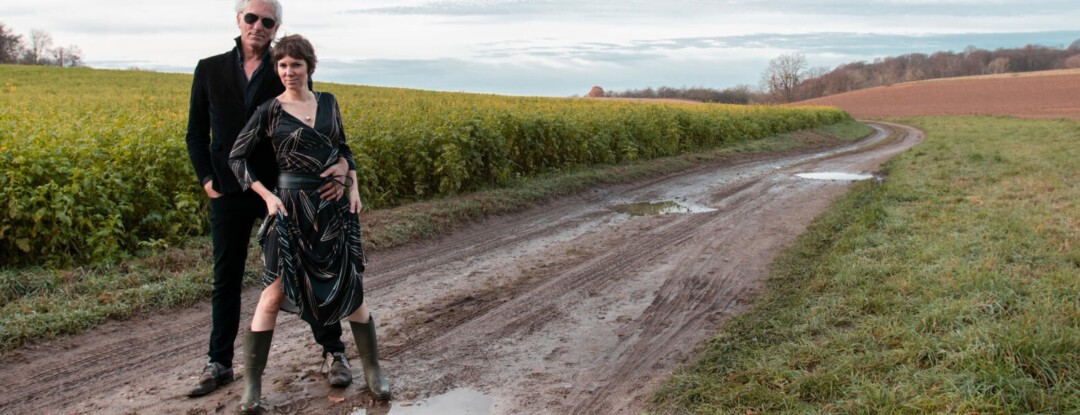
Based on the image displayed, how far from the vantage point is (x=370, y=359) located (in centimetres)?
401

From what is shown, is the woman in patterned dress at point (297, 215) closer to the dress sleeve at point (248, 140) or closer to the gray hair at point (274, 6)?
the dress sleeve at point (248, 140)

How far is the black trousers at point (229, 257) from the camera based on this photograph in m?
3.90

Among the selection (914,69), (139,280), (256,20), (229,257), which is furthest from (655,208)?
(914,69)

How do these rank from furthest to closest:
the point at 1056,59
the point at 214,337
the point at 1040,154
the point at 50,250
Result: the point at 1056,59 → the point at 1040,154 → the point at 50,250 → the point at 214,337

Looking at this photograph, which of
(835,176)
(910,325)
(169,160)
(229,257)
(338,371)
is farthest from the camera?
(835,176)

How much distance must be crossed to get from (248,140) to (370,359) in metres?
1.35

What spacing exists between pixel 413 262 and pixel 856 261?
4.29 metres

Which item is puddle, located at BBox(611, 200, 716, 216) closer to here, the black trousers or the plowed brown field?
the black trousers

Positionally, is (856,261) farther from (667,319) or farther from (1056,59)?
(1056,59)

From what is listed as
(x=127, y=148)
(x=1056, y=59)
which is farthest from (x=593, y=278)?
(x=1056, y=59)

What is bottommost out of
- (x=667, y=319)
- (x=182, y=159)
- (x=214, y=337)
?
(x=667, y=319)

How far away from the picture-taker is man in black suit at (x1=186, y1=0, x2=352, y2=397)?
371 cm

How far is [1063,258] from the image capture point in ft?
20.3

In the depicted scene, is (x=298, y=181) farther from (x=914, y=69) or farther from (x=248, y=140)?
(x=914, y=69)
